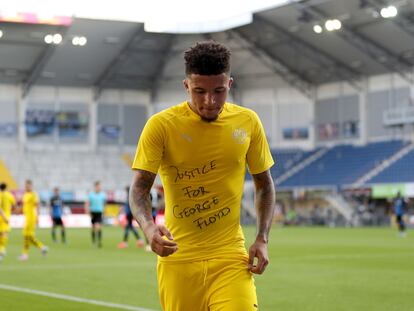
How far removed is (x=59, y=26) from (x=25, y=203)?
37183mm

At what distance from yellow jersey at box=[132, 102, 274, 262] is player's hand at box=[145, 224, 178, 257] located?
474 millimetres

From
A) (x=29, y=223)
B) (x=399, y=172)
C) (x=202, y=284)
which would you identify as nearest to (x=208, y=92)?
(x=202, y=284)

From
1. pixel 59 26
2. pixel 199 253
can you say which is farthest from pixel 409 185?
pixel 199 253

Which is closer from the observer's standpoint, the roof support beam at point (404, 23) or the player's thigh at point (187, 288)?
the player's thigh at point (187, 288)

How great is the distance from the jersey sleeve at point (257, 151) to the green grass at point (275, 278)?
6.94 meters

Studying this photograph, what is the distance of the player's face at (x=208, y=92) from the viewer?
17.3 feet

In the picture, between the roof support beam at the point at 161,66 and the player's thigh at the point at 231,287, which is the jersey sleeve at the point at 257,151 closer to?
the player's thigh at the point at 231,287

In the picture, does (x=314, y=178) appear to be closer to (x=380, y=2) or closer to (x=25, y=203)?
(x=380, y=2)

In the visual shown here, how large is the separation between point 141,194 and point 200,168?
0.41m

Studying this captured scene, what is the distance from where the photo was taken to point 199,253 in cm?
575

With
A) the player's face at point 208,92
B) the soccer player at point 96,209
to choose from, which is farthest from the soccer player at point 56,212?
the player's face at point 208,92

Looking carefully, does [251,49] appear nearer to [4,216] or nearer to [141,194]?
[4,216]

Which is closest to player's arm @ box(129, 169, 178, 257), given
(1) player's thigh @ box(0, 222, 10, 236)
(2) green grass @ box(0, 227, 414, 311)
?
(2) green grass @ box(0, 227, 414, 311)

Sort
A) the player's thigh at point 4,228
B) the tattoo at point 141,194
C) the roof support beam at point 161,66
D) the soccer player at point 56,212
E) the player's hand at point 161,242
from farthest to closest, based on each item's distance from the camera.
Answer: the roof support beam at point 161,66 < the soccer player at point 56,212 < the player's thigh at point 4,228 < the tattoo at point 141,194 < the player's hand at point 161,242
